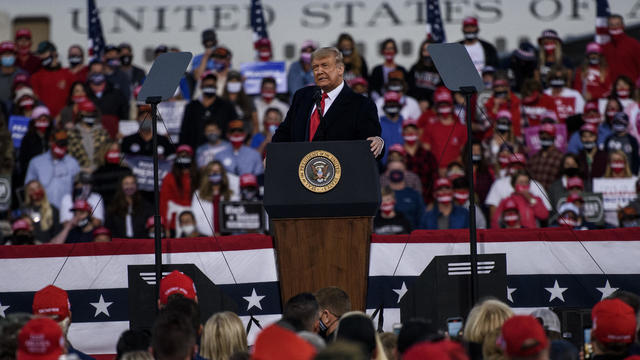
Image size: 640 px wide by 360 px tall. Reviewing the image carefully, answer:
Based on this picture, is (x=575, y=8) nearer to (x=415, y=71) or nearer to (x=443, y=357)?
(x=415, y=71)

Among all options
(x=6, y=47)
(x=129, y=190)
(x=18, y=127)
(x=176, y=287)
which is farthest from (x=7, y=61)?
(x=176, y=287)

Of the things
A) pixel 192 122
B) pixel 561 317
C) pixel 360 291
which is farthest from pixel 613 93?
pixel 360 291

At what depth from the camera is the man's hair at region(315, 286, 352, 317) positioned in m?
6.52

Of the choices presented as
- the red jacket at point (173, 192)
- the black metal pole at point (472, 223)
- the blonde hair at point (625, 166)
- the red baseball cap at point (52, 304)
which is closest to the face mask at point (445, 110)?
the blonde hair at point (625, 166)

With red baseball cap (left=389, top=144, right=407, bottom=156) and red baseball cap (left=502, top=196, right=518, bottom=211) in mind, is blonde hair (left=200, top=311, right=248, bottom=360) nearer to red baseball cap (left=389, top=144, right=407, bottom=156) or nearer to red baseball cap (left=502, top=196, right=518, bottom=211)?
red baseball cap (left=502, top=196, right=518, bottom=211)

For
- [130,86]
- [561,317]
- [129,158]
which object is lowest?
[561,317]

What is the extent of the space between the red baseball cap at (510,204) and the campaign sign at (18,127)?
20.4ft

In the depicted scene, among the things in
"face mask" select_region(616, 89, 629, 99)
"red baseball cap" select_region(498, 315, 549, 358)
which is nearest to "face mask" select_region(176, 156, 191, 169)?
"face mask" select_region(616, 89, 629, 99)

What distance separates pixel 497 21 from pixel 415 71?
10.4 metres

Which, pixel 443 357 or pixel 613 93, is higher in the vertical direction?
pixel 613 93

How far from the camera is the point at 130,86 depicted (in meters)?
16.0

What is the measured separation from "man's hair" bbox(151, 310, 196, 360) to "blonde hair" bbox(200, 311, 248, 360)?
1.95ft

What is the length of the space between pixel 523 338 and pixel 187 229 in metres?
7.22

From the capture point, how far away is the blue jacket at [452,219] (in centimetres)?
1148
